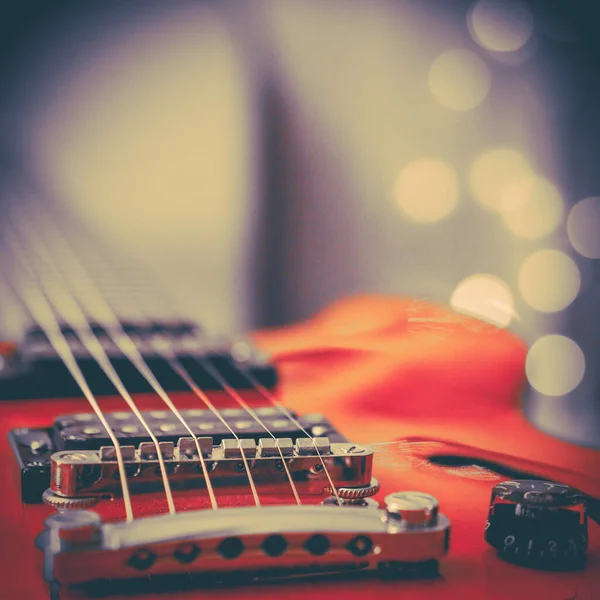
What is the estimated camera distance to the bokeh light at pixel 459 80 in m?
1.87

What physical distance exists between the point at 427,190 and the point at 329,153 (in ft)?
1.03

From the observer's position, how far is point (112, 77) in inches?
74.6

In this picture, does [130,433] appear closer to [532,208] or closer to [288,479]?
[288,479]

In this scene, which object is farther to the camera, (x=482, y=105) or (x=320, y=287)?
(x=320, y=287)

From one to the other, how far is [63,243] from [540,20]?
1.30 meters

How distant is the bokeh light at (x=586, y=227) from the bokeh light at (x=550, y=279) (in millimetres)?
46

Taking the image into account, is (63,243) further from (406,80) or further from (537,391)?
(537,391)

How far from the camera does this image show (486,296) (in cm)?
185

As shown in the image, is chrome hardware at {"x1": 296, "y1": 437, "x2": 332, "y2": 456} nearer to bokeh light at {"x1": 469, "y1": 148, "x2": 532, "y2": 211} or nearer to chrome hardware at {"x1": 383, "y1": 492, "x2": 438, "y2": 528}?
chrome hardware at {"x1": 383, "y1": 492, "x2": 438, "y2": 528}

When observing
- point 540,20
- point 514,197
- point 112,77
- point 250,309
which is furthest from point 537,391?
point 112,77

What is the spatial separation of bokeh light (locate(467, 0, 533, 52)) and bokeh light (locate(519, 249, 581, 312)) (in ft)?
1.77

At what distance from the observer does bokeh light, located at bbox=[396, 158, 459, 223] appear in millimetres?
1892

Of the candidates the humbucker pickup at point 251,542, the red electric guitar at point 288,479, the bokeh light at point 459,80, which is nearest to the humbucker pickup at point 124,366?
the red electric guitar at point 288,479

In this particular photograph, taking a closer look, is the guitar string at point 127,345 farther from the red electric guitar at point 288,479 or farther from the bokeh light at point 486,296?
the bokeh light at point 486,296
